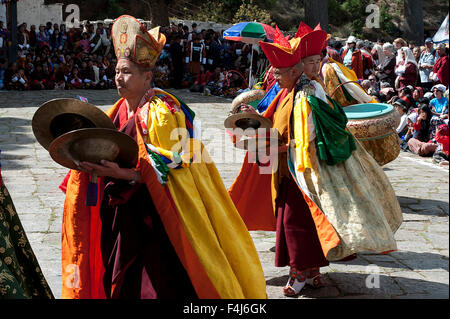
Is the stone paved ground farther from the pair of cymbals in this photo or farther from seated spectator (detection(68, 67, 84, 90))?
seated spectator (detection(68, 67, 84, 90))

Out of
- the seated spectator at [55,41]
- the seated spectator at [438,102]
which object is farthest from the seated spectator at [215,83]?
the seated spectator at [438,102]

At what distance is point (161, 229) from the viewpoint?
3.23 meters

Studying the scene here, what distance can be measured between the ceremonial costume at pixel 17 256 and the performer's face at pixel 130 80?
30.2 inches

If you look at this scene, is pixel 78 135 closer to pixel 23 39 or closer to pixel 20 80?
pixel 20 80

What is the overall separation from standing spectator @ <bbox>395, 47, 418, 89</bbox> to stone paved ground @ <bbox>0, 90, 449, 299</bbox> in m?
3.87

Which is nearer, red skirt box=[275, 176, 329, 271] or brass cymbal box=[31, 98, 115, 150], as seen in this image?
brass cymbal box=[31, 98, 115, 150]

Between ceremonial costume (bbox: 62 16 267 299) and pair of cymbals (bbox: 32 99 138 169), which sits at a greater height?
pair of cymbals (bbox: 32 99 138 169)

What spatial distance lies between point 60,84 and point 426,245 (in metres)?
13.2

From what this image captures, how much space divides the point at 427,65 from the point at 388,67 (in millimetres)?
904

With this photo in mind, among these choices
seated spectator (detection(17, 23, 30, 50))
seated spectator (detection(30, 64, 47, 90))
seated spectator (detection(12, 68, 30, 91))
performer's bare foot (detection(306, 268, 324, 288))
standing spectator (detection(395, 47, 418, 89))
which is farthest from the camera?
seated spectator (detection(17, 23, 30, 50))

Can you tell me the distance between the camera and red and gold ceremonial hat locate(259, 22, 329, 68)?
4.27 meters

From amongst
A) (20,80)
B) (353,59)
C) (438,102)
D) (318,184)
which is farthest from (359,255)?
(20,80)

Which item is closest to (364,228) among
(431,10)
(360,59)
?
(360,59)

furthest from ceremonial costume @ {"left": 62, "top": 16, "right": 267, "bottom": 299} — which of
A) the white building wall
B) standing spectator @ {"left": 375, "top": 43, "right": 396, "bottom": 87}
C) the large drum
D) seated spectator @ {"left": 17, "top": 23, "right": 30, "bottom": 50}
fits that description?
the white building wall
